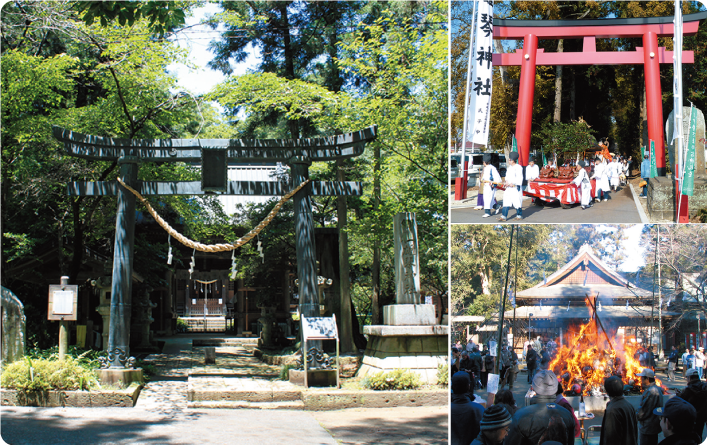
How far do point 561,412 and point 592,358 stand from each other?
145 centimetres

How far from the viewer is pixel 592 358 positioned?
5.72m

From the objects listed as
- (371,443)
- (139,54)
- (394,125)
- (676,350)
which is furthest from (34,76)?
(676,350)

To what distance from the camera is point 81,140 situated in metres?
12.3

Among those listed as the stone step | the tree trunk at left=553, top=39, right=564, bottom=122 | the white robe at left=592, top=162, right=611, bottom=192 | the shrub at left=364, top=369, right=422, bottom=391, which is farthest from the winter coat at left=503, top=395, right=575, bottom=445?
the shrub at left=364, top=369, right=422, bottom=391

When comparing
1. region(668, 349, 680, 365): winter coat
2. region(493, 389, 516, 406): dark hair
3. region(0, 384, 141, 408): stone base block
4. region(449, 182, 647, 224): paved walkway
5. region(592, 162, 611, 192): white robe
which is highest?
region(592, 162, 611, 192): white robe

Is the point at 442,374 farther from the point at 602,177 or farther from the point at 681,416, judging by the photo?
the point at 681,416

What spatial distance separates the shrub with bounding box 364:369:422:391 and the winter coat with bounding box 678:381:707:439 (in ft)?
19.9

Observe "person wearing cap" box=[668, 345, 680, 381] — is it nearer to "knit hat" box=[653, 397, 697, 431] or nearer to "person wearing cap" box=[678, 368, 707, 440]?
"person wearing cap" box=[678, 368, 707, 440]

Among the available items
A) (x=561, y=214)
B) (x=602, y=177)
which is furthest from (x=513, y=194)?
(x=602, y=177)

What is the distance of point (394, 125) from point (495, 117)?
20.3 ft

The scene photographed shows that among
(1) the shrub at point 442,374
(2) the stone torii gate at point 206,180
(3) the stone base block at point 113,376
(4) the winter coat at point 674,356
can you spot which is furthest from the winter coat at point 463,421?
(3) the stone base block at point 113,376

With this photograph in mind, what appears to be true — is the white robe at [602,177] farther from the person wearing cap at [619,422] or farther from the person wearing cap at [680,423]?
the person wearing cap at [680,423]

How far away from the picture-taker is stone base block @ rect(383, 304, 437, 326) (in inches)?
489

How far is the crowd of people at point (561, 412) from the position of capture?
13.8ft
